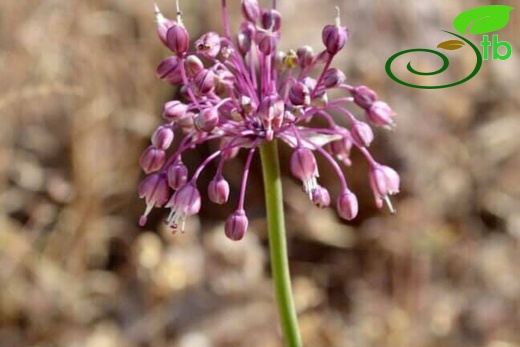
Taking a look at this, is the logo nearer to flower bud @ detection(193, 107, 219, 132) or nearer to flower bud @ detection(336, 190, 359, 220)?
flower bud @ detection(336, 190, 359, 220)

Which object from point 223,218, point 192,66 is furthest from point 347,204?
point 223,218

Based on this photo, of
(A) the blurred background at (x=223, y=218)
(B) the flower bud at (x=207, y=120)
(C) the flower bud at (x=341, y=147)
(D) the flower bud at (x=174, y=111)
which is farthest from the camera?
(A) the blurred background at (x=223, y=218)

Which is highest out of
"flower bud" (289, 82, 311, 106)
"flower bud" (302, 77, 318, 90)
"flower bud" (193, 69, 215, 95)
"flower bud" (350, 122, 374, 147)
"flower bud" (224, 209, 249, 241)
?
"flower bud" (193, 69, 215, 95)

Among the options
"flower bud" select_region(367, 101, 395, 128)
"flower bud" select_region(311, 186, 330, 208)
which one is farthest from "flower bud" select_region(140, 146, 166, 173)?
"flower bud" select_region(367, 101, 395, 128)

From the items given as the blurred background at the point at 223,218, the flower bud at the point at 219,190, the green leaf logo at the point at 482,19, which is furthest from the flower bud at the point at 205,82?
the green leaf logo at the point at 482,19

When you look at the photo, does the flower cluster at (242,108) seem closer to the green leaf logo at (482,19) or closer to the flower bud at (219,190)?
the flower bud at (219,190)

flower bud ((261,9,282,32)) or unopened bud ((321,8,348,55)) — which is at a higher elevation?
flower bud ((261,9,282,32))
